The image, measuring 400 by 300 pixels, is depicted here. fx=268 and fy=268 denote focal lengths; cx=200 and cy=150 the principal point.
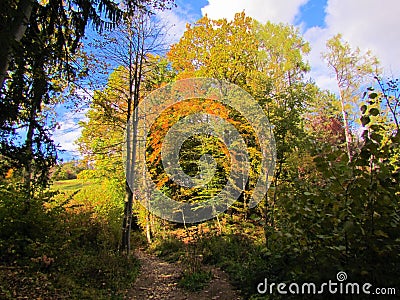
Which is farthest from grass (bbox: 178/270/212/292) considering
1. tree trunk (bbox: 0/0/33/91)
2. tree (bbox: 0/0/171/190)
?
tree trunk (bbox: 0/0/33/91)

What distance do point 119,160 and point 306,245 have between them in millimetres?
10617

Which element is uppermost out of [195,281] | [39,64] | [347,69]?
[347,69]

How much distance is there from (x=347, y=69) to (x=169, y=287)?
1695cm

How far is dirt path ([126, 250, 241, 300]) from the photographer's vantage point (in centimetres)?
572

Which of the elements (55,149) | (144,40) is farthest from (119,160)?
(55,149)

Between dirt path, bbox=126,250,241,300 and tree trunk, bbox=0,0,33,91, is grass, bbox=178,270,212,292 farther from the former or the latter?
tree trunk, bbox=0,0,33,91

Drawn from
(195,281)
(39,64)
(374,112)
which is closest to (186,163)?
(195,281)

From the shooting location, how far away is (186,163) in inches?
484

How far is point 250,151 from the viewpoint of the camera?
33.6ft

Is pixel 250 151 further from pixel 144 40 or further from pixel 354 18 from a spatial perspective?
pixel 354 18

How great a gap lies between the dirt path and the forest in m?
0.07

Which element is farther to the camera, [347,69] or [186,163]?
[347,69]

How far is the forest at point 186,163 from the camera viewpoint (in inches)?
84.2

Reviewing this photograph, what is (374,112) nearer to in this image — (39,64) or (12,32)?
(12,32)
